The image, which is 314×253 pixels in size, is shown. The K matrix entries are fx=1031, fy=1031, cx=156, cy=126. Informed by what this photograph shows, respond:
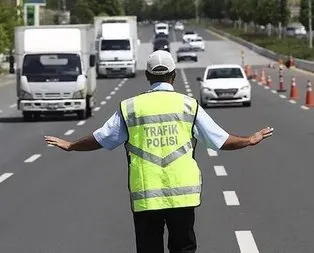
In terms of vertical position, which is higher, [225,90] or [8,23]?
[225,90]

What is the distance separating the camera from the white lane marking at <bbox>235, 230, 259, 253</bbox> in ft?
30.1

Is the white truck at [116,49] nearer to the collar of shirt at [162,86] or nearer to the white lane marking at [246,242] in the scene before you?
the white lane marking at [246,242]

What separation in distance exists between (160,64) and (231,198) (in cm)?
682

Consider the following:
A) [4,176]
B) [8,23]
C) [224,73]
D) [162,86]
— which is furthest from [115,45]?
[162,86]

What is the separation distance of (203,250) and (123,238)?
988 mm

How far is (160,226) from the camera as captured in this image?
5.79 meters

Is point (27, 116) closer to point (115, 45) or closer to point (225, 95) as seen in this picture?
point (225, 95)

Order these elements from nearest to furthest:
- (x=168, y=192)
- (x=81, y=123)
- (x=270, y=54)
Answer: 1. (x=168, y=192)
2. (x=81, y=123)
3. (x=270, y=54)

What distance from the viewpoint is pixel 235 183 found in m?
14.1

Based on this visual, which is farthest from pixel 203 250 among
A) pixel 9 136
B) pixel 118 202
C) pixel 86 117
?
pixel 86 117

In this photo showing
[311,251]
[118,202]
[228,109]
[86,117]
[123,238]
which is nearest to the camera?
[311,251]

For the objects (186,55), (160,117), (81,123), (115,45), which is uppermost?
(160,117)

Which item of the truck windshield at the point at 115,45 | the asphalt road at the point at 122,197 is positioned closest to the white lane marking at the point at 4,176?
the asphalt road at the point at 122,197

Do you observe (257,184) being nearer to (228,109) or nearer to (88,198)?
(88,198)
